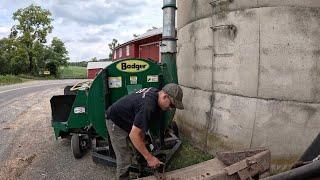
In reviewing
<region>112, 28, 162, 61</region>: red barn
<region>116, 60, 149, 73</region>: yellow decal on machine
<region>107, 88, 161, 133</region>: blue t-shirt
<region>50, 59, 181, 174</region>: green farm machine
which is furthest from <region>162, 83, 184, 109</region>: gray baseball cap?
<region>112, 28, 162, 61</region>: red barn

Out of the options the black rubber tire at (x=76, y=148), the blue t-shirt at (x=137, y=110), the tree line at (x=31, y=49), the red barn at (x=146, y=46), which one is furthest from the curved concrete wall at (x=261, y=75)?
the tree line at (x=31, y=49)

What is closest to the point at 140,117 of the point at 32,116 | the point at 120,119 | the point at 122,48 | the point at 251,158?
the point at 120,119

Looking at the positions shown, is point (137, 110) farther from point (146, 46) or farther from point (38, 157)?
point (146, 46)

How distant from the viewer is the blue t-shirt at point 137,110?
4957 millimetres

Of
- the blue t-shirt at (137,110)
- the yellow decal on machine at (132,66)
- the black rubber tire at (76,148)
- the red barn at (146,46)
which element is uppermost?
the red barn at (146,46)

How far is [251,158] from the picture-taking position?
161 inches

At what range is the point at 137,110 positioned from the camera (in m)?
5.31

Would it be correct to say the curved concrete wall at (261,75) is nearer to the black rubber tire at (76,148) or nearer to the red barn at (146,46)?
the black rubber tire at (76,148)

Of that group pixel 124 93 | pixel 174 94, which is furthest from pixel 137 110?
pixel 124 93

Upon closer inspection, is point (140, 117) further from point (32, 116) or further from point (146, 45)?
point (146, 45)

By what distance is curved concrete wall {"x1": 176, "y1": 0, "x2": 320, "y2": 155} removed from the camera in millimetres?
6602

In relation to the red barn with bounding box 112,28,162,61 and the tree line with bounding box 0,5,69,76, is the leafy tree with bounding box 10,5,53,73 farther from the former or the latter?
the red barn with bounding box 112,28,162,61

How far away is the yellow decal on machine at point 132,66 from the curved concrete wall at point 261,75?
1.42 m

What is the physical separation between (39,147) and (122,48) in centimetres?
2589
